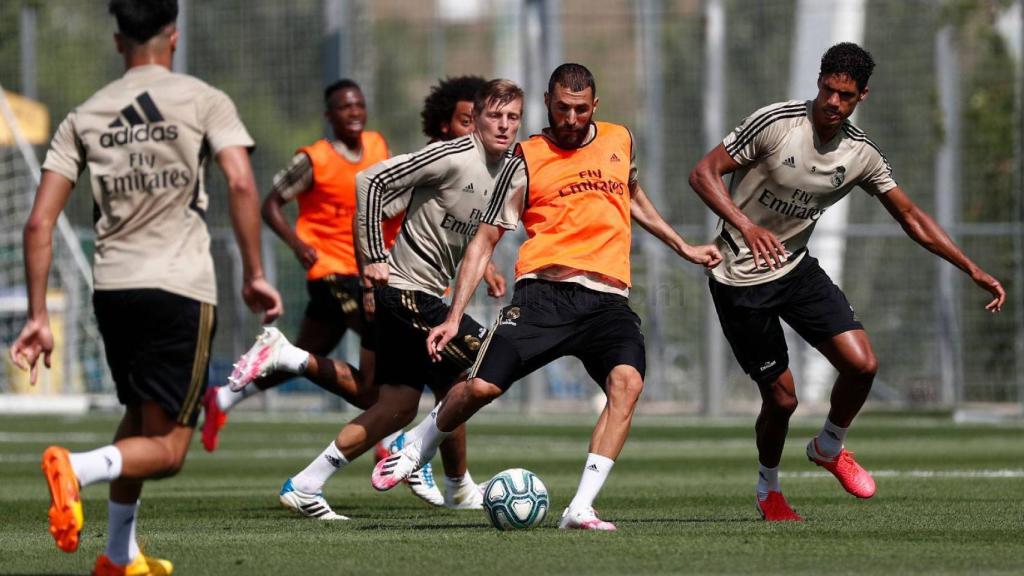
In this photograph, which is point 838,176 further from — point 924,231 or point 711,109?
point 711,109

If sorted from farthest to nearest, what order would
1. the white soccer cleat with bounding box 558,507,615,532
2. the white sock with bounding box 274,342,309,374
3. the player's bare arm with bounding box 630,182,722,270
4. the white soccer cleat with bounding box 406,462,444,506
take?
the white sock with bounding box 274,342,309,374 → the white soccer cleat with bounding box 406,462,444,506 → the player's bare arm with bounding box 630,182,722,270 → the white soccer cleat with bounding box 558,507,615,532

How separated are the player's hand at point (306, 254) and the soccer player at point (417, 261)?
1.48m

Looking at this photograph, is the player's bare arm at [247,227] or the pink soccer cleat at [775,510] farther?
the pink soccer cleat at [775,510]

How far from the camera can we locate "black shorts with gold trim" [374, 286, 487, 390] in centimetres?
922

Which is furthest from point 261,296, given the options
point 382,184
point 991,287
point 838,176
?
point 991,287

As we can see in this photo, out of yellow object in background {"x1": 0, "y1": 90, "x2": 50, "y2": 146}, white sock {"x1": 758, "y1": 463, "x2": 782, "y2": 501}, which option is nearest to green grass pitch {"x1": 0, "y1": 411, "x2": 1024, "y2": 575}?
white sock {"x1": 758, "y1": 463, "x2": 782, "y2": 501}

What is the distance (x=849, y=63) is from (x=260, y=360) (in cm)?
399

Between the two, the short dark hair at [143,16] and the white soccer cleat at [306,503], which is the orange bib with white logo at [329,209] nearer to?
the white soccer cleat at [306,503]

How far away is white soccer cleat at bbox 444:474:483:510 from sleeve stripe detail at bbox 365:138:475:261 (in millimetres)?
1546

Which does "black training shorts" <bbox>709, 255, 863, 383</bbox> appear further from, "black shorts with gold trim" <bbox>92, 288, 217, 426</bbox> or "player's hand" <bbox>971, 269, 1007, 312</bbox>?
"black shorts with gold trim" <bbox>92, 288, 217, 426</bbox>

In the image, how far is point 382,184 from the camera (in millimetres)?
9047

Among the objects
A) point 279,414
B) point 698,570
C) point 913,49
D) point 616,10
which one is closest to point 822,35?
point 913,49

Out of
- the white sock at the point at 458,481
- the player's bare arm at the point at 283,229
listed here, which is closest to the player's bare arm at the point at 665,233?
the white sock at the point at 458,481

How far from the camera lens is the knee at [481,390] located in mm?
8086
